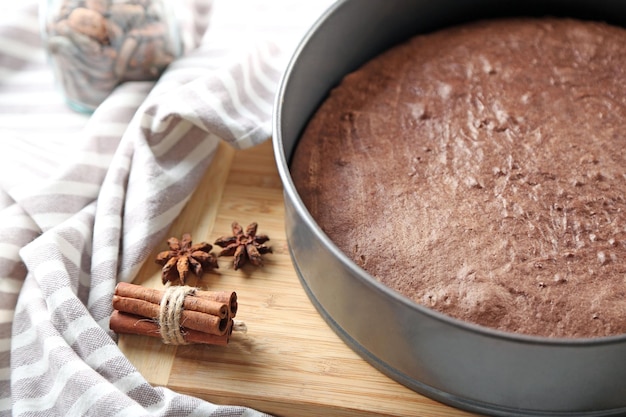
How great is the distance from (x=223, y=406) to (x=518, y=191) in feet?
2.05

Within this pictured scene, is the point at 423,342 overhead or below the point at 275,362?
overhead

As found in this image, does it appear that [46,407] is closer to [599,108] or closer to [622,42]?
[599,108]

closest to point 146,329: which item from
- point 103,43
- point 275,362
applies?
point 275,362

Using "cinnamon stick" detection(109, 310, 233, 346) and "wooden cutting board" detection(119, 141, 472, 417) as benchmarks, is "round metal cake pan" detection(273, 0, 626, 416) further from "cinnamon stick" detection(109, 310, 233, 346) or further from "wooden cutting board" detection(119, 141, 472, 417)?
"cinnamon stick" detection(109, 310, 233, 346)

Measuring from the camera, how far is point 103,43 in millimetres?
1721

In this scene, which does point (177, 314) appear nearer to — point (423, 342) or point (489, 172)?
point (423, 342)

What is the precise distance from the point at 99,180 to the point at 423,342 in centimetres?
78

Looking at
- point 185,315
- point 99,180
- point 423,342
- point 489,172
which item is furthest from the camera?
point 99,180

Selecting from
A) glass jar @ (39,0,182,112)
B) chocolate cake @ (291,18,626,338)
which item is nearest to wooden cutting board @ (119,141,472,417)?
chocolate cake @ (291,18,626,338)

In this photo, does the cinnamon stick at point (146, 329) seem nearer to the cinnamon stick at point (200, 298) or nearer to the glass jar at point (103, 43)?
the cinnamon stick at point (200, 298)

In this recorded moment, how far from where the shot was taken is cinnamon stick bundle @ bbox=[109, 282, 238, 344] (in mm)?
1352

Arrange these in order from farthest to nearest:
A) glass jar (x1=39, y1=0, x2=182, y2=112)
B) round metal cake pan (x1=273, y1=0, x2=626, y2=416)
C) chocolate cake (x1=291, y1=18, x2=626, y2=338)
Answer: glass jar (x1=39, y1=0, x2=182, y2=112), chocolate cake (x1=291, y1=18, x2=626, y2=338), round metal cake pan (x1=273, y1=0, x2=626, y2=416)

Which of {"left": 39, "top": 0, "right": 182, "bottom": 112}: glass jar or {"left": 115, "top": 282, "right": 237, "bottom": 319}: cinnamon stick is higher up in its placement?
{"left": 39, "top": 0, "right": 182, "bottom": 112}: glass jar

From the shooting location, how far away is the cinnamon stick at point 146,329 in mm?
1370
